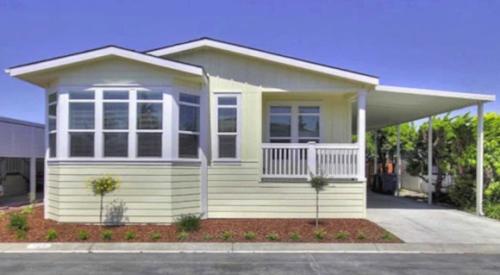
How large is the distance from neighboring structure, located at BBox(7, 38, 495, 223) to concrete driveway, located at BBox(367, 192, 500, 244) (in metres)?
1.27

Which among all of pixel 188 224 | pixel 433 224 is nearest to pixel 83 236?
pixel 188 224

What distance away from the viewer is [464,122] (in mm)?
13703

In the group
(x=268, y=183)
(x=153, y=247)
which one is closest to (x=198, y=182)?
(x=268, y=183)

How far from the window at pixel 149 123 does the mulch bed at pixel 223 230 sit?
180 cm

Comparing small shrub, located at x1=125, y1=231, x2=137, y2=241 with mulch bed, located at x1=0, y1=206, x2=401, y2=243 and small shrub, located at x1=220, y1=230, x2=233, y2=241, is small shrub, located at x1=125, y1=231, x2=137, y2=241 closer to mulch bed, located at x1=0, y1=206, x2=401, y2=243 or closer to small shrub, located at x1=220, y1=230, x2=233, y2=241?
mulch bed, located at x1=0, y1=206, x2=401, y2=243

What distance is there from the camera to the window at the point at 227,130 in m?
10.4

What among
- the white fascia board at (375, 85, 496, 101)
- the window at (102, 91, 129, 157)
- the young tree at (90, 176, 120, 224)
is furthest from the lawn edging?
the white fascia board at (375, 85, 496, 101)

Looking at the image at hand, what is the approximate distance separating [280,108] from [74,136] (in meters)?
5.77

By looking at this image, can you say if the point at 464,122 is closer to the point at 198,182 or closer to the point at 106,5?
the point at 198,182

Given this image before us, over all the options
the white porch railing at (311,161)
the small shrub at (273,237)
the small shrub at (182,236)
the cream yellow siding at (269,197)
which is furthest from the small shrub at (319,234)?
the small shrub at (182,236)

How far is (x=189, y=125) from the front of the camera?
9.86 m

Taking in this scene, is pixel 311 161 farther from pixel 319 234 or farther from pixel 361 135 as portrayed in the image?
pixel 319 234

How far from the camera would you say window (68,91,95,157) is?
30.7 ft

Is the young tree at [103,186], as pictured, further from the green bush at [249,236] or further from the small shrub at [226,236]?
the green bush at [249,236]
